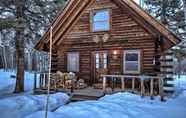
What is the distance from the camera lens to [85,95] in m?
13.0

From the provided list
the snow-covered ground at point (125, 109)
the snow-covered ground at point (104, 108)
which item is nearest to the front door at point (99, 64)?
the snow-covered ground at point (104, 108)

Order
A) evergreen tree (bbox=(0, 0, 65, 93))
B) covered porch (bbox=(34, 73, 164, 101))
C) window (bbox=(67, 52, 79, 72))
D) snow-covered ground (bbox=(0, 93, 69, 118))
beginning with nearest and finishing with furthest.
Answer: snow-covered ground (bbox=(0, 93, 69, 118)) → covered porch (bbox=(34, 73, 164, 101)) → evergreen tree (bbox=(0, 0, 65, 93)) → window (bbox=(67, 52, 79, 72))

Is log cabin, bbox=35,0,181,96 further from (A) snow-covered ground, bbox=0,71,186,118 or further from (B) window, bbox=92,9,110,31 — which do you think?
(A) snow-covered ground, bbox=0,71,186,118

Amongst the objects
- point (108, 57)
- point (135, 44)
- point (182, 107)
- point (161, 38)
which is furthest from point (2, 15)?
point (182, 107)

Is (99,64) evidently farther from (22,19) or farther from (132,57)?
(22,19)

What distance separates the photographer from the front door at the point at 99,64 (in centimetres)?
1607

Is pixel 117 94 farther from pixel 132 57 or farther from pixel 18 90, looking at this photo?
pixel 18 90

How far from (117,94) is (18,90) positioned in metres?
7.66

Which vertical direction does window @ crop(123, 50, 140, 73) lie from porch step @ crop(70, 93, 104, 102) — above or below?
above

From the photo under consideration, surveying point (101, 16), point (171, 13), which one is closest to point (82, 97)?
point (101, 16)

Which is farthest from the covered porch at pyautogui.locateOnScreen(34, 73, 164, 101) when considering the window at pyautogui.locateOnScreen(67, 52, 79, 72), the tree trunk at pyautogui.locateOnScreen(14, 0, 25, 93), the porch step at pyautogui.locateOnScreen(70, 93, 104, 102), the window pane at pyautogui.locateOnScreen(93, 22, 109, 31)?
the window pane at pyautogui.locateOnScreen(93, 22, 109, 31)

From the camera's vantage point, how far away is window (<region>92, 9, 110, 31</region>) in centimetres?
1604

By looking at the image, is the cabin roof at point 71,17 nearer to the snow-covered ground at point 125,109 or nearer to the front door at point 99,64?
the front door at point 99,64

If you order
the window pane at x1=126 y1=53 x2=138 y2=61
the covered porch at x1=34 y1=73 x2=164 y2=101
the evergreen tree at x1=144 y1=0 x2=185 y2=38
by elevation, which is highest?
the evergreen tree at x1=144 y1=0 x2=185 y2=38
